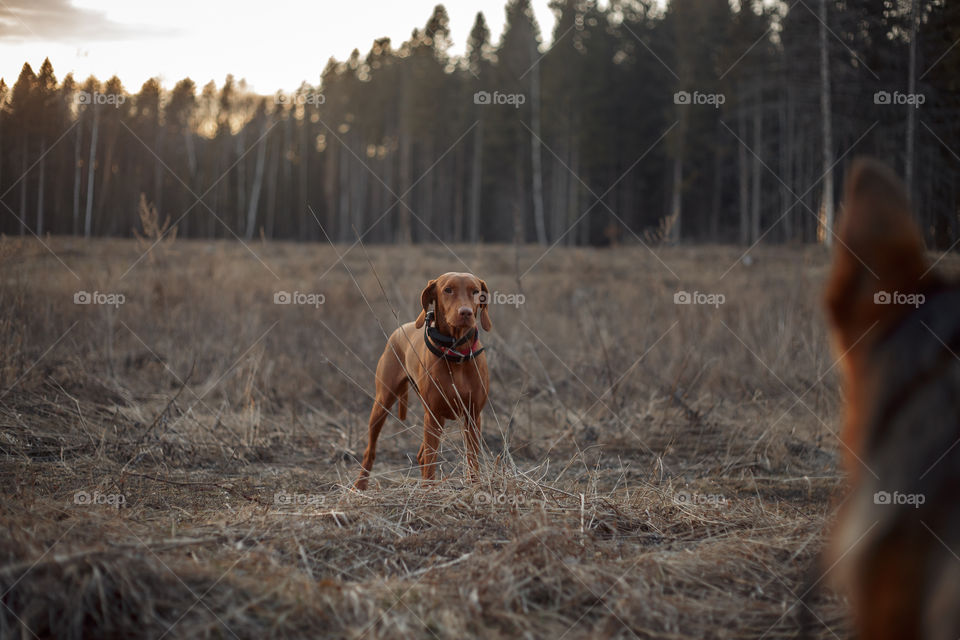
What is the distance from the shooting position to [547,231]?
36.8 metres

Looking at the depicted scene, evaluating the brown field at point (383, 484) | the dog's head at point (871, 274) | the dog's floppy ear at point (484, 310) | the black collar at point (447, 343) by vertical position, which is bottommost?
the brown field at point (383, 484)

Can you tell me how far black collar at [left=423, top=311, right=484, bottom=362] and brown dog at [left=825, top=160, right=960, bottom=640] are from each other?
296 centimetres

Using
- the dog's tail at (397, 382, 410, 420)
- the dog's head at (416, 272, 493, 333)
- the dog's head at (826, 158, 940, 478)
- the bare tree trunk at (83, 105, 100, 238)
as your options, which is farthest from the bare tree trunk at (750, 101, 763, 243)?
the dog's head at (826, 158, 940, 478)

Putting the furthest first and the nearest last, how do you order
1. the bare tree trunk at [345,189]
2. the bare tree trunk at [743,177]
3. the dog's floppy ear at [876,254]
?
the bare tree trunk at [345,189] < the bare tree trunk at [743,177] < the dog's floppy ear at [876,254]

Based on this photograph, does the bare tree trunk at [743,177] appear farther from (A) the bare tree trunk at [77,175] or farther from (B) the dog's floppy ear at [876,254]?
(B) the dog's floppy ear at [876,254]

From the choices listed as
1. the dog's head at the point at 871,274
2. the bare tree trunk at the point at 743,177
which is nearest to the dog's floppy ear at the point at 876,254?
the dog's head at the point at 871,274

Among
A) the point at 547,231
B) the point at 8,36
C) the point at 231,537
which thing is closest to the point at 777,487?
the point at 231,537

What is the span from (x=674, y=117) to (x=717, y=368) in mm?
24667

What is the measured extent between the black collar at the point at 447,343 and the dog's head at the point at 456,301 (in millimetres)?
58

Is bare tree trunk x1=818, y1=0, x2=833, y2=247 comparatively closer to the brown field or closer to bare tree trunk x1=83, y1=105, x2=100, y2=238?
the brown field

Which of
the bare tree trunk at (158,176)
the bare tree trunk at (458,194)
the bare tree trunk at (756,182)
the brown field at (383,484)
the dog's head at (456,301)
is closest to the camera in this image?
the brown field at (383,484)

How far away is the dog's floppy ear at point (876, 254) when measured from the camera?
3.04 feet

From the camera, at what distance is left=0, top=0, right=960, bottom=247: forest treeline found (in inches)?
665

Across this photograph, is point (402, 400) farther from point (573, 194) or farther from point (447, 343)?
point (573, 194)
